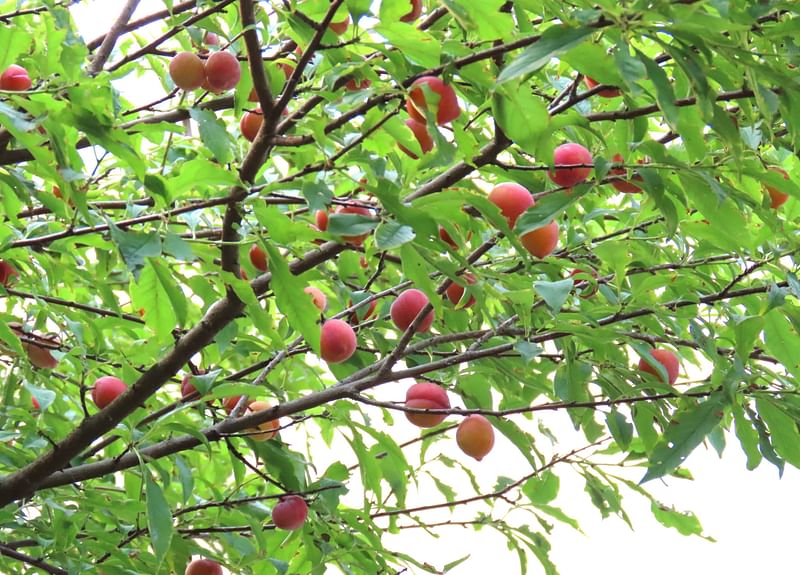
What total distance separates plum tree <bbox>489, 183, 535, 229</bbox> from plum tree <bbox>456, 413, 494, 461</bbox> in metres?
0.43

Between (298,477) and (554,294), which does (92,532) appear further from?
(554,294)

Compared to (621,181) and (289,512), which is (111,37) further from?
(621,181)

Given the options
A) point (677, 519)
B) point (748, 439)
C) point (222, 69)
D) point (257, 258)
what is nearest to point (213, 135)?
point (222, 69)

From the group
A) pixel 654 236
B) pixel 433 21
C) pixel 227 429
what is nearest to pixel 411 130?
pixel 433 21

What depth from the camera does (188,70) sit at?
1.21m

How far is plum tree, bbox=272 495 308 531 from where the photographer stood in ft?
4.42

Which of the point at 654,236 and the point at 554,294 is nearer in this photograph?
the point at 554,294

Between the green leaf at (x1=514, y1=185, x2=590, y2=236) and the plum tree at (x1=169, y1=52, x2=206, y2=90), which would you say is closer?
the green leaf at (x1=514, y1=185, x2=590, y2=236)

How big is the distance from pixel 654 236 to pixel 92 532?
0.90m

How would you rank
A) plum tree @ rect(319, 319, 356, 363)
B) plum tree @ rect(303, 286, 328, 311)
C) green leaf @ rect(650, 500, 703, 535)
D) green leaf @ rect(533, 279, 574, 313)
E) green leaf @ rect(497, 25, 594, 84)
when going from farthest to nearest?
1. green leaf @ rect(650, 500, 703, 535)
2. plum tree @ rect(303, 286, 328, 311)
3. plum tree @ rect(319, 319, 356, 363)
4. green leaf @ rect(533, 279, 574, 313)
5. green leaf @ rect(497, 25, 594, 84)

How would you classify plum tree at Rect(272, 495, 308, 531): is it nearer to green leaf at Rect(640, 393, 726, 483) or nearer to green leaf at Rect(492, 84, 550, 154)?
green leaf at Rect(640, 393, 726, 483)

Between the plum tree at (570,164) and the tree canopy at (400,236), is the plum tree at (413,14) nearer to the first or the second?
the tree canopy at (400,236)

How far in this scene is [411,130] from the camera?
1081 mm

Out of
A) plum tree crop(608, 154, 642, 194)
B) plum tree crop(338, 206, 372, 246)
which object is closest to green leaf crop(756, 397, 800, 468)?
plum tree crop(608, 154, 642, 194)
